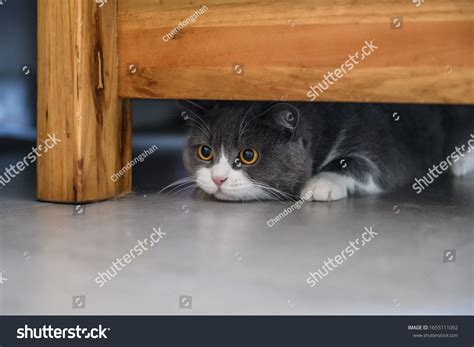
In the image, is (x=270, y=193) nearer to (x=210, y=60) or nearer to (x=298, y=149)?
(x=298, y=149)

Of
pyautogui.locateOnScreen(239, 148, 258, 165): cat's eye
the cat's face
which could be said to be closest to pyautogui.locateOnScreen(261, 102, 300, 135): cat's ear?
the cat's face

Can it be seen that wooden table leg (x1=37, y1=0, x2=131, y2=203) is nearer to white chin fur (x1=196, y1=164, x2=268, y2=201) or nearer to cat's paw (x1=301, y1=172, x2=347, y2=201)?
white chin fur (x1=196, y1=164, x2=268, y2=201)

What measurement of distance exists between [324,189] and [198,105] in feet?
1.66

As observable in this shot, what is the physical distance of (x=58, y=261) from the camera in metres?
1.40

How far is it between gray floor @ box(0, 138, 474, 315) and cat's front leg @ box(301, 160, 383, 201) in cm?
6

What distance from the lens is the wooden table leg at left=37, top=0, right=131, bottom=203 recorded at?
1.95 meters

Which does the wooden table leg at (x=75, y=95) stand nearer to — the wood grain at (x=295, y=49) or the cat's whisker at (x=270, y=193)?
the wood grain at (x=295, y=49)

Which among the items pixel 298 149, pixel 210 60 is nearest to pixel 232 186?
pixel 298 149

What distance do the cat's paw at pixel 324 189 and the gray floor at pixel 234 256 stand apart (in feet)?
0.16

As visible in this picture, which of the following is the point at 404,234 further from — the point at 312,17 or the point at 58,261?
the point at 58,261

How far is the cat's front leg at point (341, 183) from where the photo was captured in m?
2.11

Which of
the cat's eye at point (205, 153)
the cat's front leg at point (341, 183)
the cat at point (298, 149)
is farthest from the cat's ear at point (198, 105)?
the cat's front leg at point (341, 183)

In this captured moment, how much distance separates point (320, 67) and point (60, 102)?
771 mm

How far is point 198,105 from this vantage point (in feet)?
7.30
